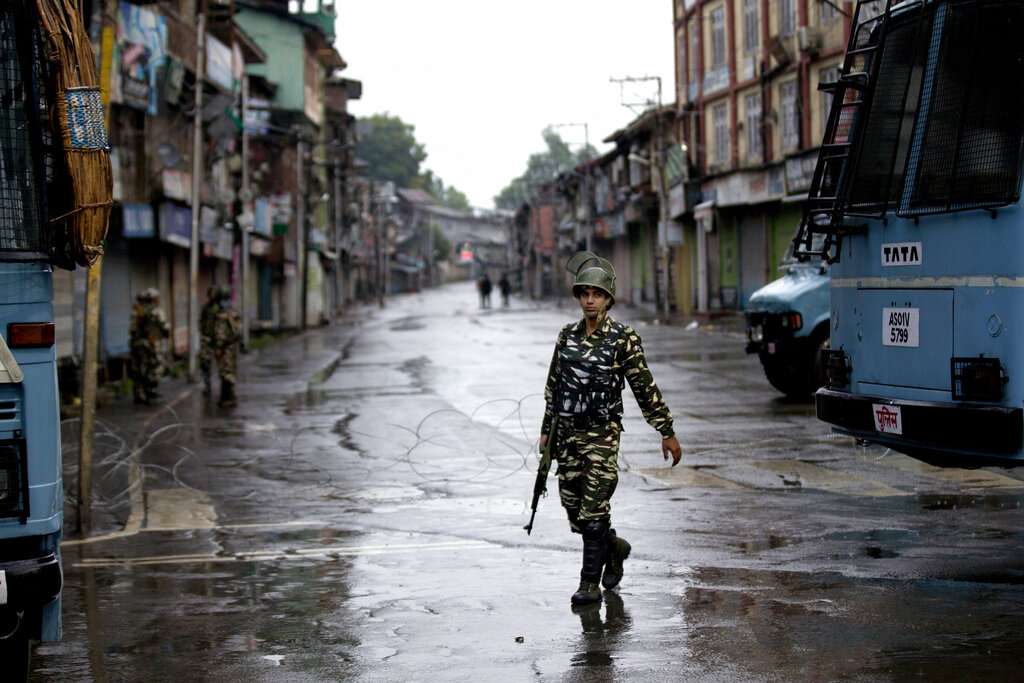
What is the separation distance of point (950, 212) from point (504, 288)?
71.8m

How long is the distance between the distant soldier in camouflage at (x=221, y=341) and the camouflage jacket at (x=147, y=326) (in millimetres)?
727

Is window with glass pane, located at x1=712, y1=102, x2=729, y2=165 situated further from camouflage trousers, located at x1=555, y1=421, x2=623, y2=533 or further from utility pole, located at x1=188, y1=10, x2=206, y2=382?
camouflage trousers, located at x1=555, y1=421, x2=623, y2=533

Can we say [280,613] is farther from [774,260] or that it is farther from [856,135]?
[774,260]

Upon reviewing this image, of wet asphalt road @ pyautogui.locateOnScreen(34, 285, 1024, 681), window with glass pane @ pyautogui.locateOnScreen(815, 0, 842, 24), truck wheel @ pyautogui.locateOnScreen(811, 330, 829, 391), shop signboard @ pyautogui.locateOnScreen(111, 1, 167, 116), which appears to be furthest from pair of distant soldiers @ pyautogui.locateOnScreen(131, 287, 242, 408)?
window with glass pane @ pyautogui.locateOnScreen(815, 0, 842, 24)

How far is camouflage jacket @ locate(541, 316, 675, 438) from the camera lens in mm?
7742

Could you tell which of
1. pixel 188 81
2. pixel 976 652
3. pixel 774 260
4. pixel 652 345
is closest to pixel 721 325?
pixel 774 260

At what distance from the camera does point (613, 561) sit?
7.91 meters

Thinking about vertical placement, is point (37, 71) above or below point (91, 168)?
above

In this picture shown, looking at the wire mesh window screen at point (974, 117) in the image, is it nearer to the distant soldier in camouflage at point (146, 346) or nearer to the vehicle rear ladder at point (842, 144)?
the vehicle rear ladder at point (842, 144)

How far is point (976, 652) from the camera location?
6.38 metres

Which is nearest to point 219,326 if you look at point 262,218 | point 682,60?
point 262,218

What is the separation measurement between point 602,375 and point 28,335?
124 inches

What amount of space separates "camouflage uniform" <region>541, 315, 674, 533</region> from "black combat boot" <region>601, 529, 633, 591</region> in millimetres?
155

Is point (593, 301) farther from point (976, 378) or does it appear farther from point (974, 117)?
point (974, 117)
